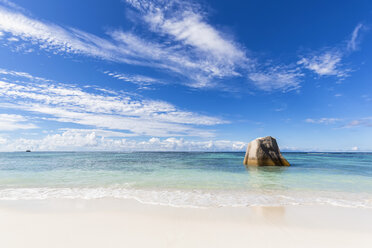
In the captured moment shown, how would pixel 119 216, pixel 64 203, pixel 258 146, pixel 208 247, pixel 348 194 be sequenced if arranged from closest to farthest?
pixel 208 247
pixel 119 216
pixel 64 203
pixel 348 194
pixel 258 146

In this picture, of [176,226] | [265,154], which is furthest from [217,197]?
[265,154]

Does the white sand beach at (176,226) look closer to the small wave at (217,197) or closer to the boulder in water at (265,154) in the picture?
the small wave at (217,197)

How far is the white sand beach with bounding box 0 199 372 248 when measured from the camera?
381cm

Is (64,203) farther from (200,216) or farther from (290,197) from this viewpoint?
(290,197)

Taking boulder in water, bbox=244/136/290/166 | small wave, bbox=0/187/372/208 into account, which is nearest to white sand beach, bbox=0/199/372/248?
small wave, bbox=0/187/372/208

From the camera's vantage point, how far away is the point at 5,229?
4414 millimetres

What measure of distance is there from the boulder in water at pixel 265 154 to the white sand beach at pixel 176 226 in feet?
49.7

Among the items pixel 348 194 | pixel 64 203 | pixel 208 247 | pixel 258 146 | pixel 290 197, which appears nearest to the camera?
pixel 208 247

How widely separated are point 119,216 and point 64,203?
2.92 metres

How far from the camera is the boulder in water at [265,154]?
2084 cm

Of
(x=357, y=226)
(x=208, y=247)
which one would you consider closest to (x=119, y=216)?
(x=208, y=247)

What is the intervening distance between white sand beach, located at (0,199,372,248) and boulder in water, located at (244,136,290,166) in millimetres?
15142

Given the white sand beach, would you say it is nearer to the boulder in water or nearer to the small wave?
the small wave

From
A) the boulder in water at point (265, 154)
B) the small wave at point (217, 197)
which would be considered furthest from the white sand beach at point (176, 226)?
the boulder in water at point (265, 154)
